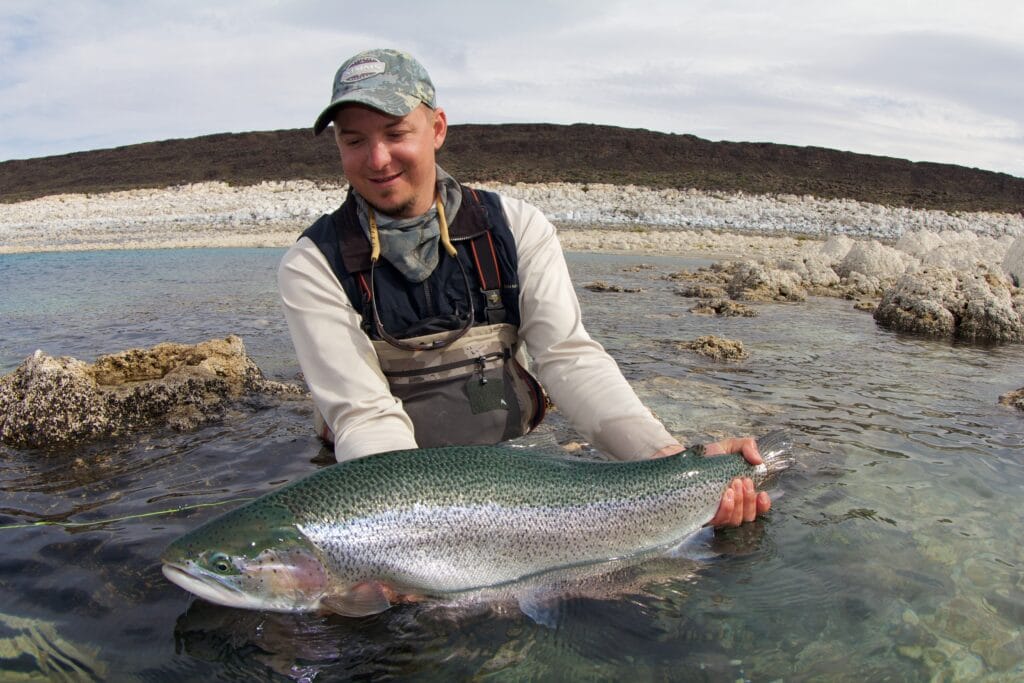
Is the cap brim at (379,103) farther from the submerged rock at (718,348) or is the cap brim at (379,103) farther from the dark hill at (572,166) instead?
the dark hill at (572,166)

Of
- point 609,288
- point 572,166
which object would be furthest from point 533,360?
point 572,166

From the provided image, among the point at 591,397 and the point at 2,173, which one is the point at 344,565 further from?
the point at 2,173

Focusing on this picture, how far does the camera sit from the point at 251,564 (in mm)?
2656

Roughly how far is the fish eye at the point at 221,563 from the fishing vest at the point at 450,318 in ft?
4.93

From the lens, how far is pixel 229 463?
4980 millimetres

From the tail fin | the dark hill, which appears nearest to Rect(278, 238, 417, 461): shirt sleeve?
the tail fin

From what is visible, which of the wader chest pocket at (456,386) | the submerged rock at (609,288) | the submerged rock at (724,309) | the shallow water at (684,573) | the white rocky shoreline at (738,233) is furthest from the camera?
the submerged rock at (609,288)

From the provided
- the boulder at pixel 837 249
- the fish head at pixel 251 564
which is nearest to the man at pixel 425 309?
the fish head at pixel 251 564

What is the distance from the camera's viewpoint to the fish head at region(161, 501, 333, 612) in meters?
2.66

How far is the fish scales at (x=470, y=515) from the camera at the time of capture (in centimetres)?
278

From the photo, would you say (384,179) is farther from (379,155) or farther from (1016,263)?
(1016,263)

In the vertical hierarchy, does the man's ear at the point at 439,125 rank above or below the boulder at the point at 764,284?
above

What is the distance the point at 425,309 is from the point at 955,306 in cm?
922

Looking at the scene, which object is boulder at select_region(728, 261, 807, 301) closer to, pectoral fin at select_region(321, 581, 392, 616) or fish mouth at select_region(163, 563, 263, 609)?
pectoral fin at select_region(321, 581, 392, 616)
